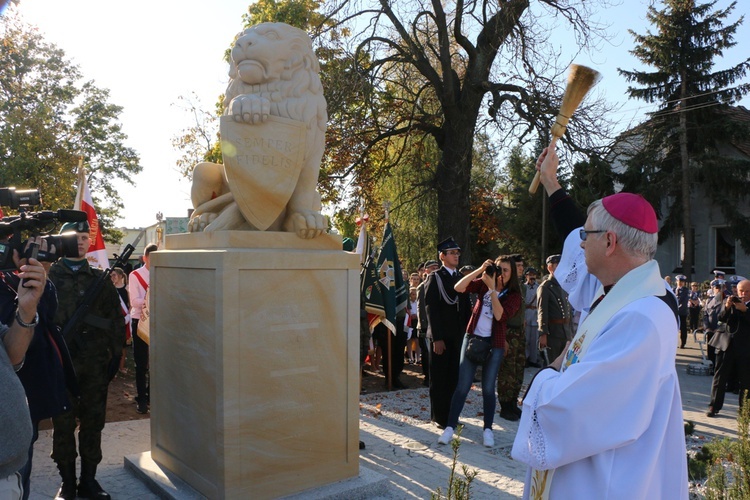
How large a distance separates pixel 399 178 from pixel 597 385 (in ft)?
57.8

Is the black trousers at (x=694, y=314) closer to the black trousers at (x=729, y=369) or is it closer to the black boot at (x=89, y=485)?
the black trousers at (x=729, y=369)

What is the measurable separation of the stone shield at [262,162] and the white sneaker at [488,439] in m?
3.29

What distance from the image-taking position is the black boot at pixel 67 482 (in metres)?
4.17

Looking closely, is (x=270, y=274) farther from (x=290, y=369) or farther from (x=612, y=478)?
(x=612, y=478)

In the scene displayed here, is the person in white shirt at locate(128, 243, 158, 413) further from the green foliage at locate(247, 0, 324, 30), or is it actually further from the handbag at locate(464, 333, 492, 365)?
the green foliage at locate(247, 0, 324, 30)

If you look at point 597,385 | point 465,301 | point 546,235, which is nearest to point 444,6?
point 465,301

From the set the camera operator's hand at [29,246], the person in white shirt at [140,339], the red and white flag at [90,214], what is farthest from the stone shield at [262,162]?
the red and white flag at [90,214]

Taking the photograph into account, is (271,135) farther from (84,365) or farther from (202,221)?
(84,365)

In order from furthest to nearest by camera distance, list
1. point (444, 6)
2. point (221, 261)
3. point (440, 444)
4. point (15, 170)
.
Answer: point (15, 170) → point (444, 6) → point (440, 444) → point (221, 261)

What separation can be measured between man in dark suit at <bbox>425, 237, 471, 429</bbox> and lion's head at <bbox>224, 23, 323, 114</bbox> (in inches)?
113

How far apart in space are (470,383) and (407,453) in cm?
93

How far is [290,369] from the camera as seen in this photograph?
157 inches

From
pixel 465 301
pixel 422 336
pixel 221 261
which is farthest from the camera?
pixel 422 336

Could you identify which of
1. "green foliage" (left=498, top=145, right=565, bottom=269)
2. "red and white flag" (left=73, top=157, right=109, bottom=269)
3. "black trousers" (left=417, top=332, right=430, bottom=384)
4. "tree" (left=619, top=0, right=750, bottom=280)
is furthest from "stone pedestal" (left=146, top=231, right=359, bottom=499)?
"green foliage" (left=498, top=145, right=565, bottom=269)
